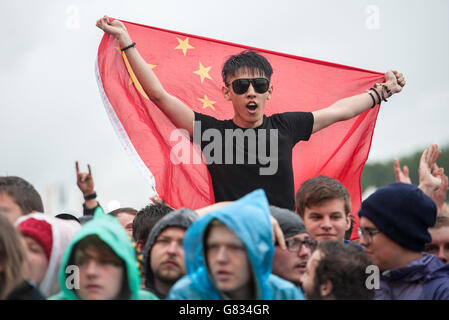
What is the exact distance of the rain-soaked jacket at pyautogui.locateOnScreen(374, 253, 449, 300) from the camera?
142 inches

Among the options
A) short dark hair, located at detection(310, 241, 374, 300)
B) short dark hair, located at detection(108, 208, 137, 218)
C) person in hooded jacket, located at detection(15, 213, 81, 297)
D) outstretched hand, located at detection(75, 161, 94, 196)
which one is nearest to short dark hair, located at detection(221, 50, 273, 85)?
short dark hair, located at detection(108, 208, 137, 218)

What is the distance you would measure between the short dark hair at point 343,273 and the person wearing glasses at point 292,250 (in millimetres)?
364

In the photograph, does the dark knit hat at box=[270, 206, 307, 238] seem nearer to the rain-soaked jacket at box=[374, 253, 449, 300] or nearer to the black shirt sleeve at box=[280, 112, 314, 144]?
the rain-soaked jacket at box=[374, 253, 449, 300]

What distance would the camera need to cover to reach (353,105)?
5324mm

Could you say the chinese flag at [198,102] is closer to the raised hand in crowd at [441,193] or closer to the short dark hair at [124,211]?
the short dark hair at [124,211]

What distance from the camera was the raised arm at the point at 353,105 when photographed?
16.8 feet

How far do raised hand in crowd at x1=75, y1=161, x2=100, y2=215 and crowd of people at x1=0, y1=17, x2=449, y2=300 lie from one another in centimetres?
1

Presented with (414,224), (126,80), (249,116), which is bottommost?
(414,224)

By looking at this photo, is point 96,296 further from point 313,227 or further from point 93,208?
point 93,208

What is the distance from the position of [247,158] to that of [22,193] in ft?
5.57

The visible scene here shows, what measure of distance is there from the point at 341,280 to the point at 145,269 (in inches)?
47.6

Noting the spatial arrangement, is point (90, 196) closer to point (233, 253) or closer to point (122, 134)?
point (122, 134)

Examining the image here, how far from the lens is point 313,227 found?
4.37 m
